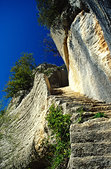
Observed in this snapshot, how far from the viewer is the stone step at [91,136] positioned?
246cm

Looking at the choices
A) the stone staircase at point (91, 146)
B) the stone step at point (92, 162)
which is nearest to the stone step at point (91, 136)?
the stone staircase at point (91, 146)

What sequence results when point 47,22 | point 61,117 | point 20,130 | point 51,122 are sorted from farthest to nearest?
1. point 47,22
2. point 20,130
3. point 51,122
4. point 61,117

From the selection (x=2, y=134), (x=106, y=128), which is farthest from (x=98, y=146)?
(x=2, y=134)

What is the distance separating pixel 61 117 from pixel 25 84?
32.0 feet

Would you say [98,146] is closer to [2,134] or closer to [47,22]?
[2,134]

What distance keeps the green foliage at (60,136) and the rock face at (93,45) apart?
2.29m

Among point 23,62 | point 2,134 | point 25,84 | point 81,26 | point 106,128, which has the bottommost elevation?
point 2,134

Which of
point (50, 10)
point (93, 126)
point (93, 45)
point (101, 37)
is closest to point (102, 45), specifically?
point (101, 37)

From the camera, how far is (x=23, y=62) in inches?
653

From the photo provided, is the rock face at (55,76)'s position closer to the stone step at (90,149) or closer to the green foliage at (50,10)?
the green foliage at (50,10)

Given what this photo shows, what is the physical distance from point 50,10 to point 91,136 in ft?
27.8

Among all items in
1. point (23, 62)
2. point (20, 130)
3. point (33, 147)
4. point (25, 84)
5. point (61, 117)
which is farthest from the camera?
point (23, 62)

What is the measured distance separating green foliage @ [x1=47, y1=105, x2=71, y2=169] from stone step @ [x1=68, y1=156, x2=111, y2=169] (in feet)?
3.97

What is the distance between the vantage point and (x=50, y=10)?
8211 mm
